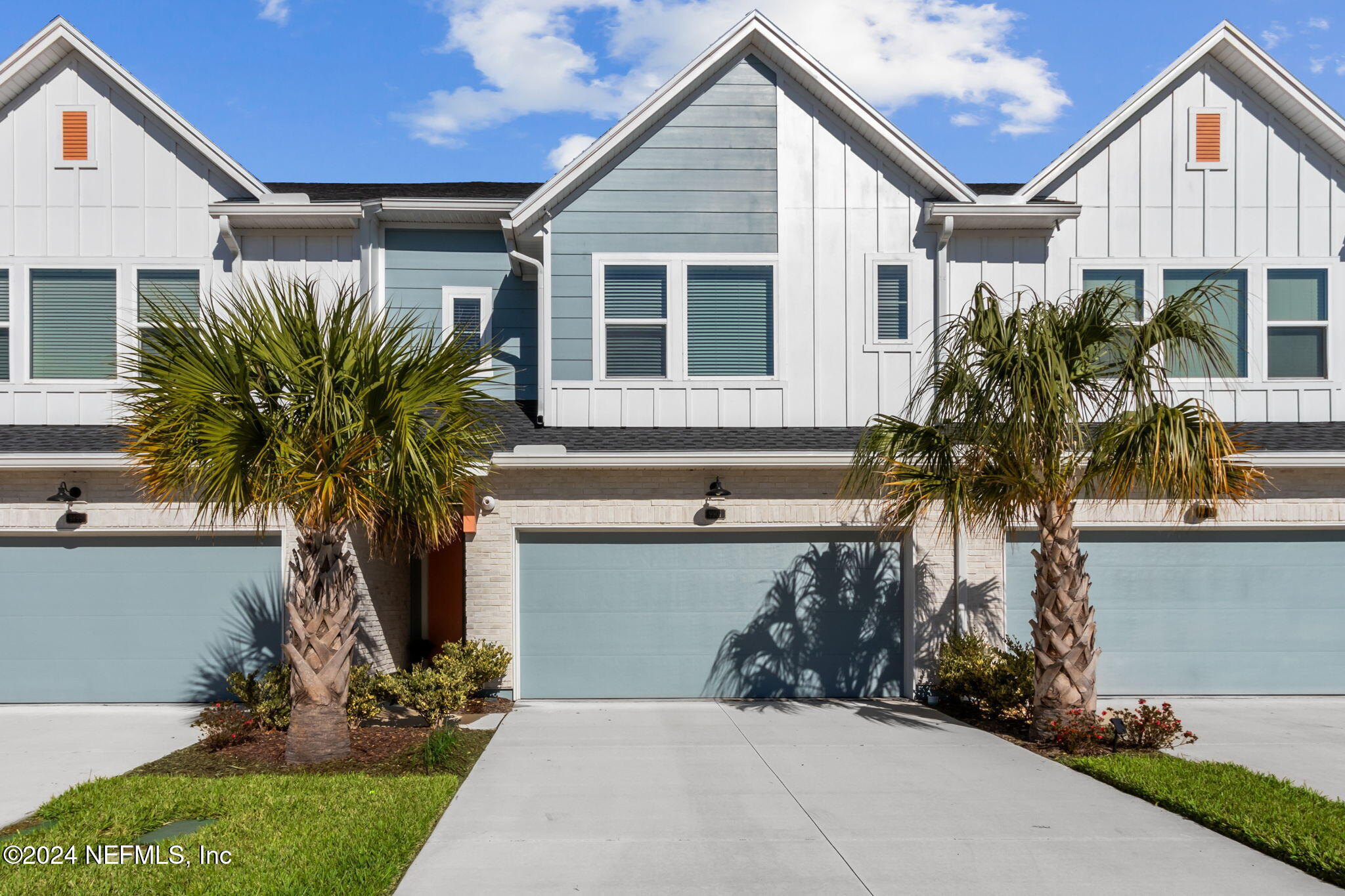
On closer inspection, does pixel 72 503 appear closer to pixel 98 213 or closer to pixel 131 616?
pixel 131 616

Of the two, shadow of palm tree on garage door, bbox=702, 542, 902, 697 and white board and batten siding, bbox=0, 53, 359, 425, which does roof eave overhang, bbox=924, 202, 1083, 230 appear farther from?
white board and batten siding, bbox=0, 53, 359, 425

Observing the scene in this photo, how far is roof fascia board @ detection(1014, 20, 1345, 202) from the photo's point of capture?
13.1m

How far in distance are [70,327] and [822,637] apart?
10813 millimetres

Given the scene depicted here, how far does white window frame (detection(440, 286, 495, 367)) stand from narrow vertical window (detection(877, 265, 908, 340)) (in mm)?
5354

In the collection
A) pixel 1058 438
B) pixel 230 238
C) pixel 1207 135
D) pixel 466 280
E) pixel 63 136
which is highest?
pixel 1207 135

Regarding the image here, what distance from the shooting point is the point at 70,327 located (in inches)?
514

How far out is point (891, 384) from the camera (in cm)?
1288

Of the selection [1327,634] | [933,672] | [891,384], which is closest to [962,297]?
[891,384]

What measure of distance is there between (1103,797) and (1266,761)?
2404 mm

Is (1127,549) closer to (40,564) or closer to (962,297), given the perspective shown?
(962,297)

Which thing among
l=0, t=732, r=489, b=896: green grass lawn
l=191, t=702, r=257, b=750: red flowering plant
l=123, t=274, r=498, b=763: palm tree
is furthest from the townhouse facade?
l=0, t=732, r=489, b=896: green grass lawn

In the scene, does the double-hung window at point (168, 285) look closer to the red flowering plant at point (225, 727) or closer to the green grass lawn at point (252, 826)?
the red flowering plant at point (225, 727)

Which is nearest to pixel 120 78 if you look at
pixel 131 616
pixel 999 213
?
pixel 131 616

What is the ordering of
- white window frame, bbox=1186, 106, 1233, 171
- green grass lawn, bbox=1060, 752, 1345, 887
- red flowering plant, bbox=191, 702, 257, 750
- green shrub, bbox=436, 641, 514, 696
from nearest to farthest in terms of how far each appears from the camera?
1. green grass lawn, bbox=1060, 752, 1345, 887
2. red flowering plant, bbox=191, 702, 257, 750
3. green shrub, bbox=436, 641, 514, 696
4. white window frame, bbox=1186, 106, 1233, 171
